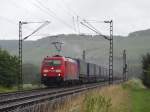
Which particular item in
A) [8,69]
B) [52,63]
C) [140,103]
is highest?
[52,63]

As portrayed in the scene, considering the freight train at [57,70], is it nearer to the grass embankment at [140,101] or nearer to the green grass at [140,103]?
the grass embankment at [140,101]

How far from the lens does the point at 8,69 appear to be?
59.6 meters

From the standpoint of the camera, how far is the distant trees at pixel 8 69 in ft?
192

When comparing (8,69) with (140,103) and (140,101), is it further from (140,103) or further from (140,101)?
(140,103)

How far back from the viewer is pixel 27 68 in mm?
125312

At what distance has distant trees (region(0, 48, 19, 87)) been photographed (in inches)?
2307

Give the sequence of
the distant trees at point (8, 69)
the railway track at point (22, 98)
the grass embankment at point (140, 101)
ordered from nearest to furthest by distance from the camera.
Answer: the railway track at point (22, 98) < the grass embankment at point (140, 101) < the distant trees at point (8, 69)

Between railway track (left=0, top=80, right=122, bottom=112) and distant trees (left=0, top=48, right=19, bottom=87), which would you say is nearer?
railway track (left=0, top=80, right=122, bottom=112)

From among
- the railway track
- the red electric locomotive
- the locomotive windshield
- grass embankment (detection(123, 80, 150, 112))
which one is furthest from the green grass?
the locomotive windshield

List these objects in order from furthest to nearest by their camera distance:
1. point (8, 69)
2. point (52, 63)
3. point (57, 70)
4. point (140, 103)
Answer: point (8, 69) < point (52, 63) < point (57, 70) < point (140, 103)

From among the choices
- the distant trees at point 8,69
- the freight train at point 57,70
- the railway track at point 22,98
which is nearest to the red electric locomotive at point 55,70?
the freight train at point 57,70

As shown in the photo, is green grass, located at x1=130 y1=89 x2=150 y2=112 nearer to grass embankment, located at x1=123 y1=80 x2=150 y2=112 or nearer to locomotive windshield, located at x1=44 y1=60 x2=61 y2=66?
grass embankment, located at x1=123 y1=80 x2=150 y2=112

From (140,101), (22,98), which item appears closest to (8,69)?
(140,101)

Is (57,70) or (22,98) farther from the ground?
(57,70)
